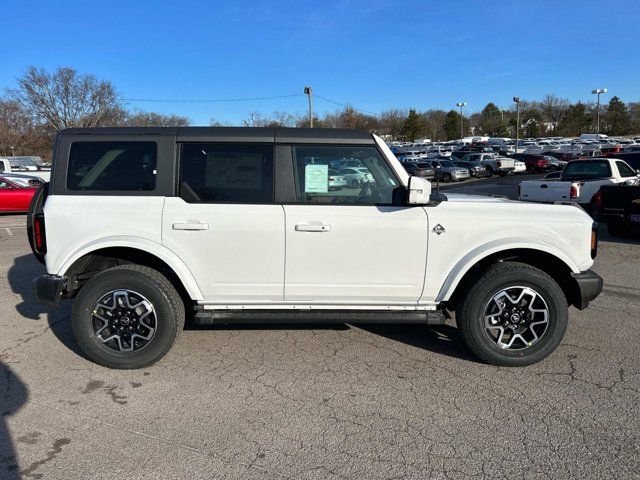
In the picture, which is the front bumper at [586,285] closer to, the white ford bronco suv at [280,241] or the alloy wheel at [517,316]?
the white ford bronco suv at [280,241]

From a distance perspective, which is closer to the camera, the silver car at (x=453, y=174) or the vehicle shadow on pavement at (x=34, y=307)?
the vehicle shadow on pavement at (x=34, y=307)

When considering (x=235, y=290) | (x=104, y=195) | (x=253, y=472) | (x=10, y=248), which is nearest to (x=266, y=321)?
(x=235, y=290)

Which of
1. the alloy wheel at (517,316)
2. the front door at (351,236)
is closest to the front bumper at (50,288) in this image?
the front door at (351,236)

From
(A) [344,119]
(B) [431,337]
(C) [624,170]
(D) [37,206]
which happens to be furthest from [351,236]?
(A) [344,119]

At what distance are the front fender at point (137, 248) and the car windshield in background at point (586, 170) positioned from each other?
476 inches

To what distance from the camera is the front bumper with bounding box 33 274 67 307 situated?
147 inches

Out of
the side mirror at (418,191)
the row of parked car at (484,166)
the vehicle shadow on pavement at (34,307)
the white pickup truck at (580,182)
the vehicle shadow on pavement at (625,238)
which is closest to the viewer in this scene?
→ the side mirror at (418,191)

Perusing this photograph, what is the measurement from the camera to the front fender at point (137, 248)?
12.2 ft

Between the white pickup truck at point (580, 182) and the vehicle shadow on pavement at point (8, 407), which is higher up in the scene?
the white pickup truck at point (580, 182)

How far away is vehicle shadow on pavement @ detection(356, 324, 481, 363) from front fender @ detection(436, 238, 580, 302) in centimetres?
63

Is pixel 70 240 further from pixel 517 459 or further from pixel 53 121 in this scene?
pixel 53 121

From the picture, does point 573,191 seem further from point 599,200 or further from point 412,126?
point 412,126

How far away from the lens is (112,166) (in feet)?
12.5

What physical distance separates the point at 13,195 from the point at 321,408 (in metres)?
15.8
